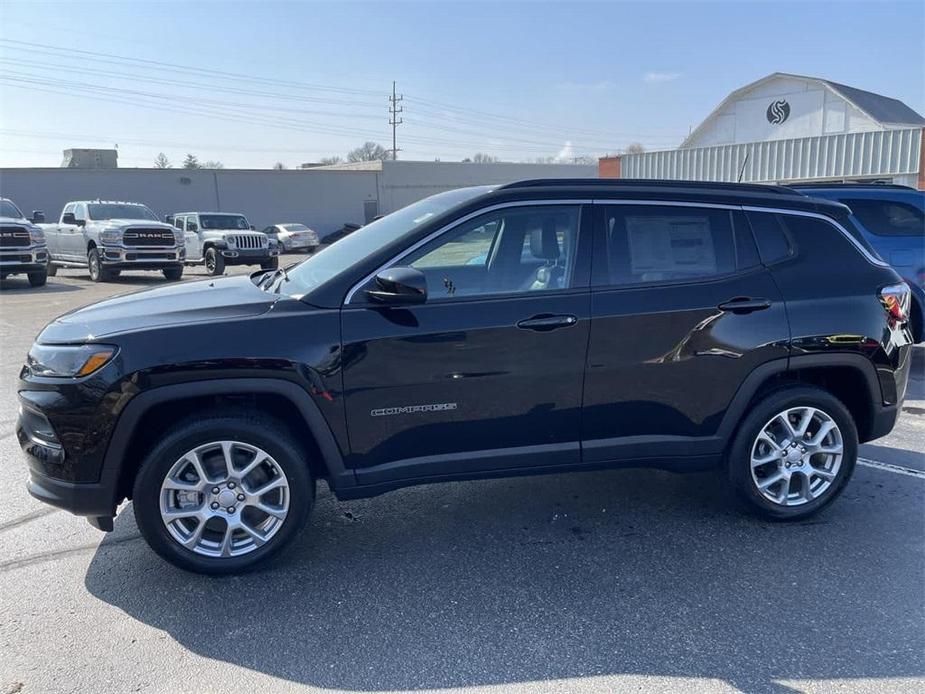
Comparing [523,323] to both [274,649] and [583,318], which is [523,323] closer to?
[583,318]

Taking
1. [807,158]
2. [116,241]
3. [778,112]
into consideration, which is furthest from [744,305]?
[778,112]

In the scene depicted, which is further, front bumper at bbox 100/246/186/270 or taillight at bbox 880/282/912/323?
front bumper at bbox 100/246/186/270

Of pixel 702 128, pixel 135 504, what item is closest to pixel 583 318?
pixel 135 504

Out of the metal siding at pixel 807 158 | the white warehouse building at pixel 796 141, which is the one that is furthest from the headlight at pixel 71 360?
the metal siding at pixel 807 158

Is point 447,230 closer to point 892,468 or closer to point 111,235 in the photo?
point 892,468

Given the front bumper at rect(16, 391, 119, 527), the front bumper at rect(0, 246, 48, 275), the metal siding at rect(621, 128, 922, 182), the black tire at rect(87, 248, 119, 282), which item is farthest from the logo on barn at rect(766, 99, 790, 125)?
the front bumper at rect(16, 391, 119, 527)

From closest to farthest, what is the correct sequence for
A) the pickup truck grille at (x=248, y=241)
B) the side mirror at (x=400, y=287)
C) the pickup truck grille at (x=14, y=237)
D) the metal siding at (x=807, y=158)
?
the side mirror at (x=400, y=287), the pickup truck grille at (x=14, y=237), the pickup truck grille at (x=248, y=241), the metal siding at (x=807, y=158)

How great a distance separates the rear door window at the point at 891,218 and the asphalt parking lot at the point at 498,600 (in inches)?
175

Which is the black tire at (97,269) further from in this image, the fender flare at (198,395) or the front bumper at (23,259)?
the fender flare at (198,395)

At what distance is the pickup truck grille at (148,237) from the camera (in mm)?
17734

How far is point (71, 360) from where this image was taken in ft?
10.7

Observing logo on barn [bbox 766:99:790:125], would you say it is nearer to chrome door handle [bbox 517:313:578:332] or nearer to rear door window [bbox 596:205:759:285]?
rear door window [bbox 596:205:759:285]

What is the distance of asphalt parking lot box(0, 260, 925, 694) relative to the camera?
280 cm

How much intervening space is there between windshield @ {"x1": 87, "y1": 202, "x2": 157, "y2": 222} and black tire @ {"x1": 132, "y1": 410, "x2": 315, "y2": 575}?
57.0ft
